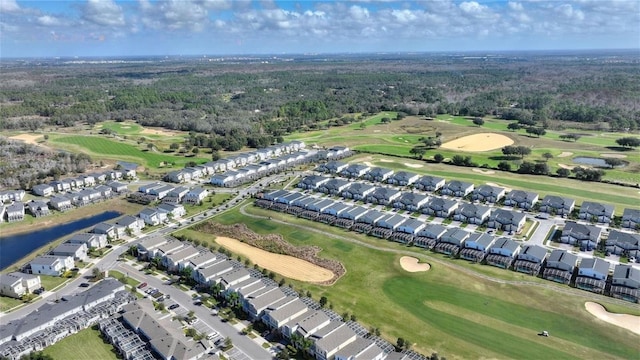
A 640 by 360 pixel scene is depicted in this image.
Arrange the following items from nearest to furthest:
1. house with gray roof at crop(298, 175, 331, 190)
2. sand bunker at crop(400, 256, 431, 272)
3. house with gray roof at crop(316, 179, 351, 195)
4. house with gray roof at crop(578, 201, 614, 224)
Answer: sand bunker at crop(400, 256, 431, 272)
house with gray roof at crop(578, 201, 614, 224)
house with gray roof at crop(316, 179, 351, 195)
house with gray roof at crop(298, 175, 331, 190)

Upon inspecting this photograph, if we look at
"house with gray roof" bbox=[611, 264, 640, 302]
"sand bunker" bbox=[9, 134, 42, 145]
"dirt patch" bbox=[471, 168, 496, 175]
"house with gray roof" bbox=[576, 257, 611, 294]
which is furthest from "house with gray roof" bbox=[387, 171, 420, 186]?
"sand bunker" bbox=[9, 134, 42, 145]

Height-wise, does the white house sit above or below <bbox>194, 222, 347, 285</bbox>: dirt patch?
above

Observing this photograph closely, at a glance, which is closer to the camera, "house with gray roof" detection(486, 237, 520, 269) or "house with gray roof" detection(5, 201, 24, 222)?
"house with gray roof" detection(486, 237, 520, 269)

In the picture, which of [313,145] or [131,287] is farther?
[313,145]

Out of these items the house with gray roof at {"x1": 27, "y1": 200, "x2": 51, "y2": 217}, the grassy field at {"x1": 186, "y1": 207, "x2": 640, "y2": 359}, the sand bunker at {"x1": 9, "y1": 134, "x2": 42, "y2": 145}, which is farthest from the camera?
the sand bunker at {"x1": 9, "y1": 134, "x2": 42, "y2": 145}

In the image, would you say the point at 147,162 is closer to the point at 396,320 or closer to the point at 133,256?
the point at 133,256

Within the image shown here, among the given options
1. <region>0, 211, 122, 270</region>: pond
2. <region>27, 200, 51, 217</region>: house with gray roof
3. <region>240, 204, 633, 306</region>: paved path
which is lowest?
<region>0, 211, 122, 270</region>: pond

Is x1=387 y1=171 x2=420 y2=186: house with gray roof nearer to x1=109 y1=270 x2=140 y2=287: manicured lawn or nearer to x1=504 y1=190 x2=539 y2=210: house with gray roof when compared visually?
x1=504 y1=190 x2=539 y2=210: house with gray roof

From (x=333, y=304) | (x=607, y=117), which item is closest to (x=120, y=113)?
(x=333, y=304)
